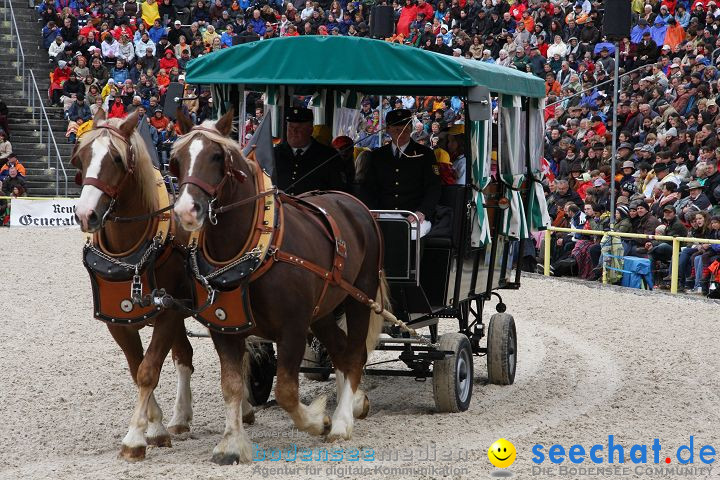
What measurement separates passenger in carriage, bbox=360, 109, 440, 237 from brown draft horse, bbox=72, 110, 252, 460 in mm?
2013

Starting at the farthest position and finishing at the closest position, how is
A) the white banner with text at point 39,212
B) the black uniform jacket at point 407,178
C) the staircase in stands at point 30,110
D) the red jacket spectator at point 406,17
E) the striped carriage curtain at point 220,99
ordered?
the red jacket spectator at point 406,17 → the staircase in stands at point 30,110 → the white banner with text at point 39,212 → the striped carriage curtain at point 220,99 → the black uniform jacket at point 407,178

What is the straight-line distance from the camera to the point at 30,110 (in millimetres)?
26281

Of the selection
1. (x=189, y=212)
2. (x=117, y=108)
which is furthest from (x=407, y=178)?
(x=117, y=108)

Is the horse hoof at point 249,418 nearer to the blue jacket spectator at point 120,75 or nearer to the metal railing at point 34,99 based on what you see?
the metal railing at point 34,99

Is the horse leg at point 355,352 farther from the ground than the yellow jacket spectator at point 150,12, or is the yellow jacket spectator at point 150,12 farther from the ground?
the yellow jacket spectator at point 150,12

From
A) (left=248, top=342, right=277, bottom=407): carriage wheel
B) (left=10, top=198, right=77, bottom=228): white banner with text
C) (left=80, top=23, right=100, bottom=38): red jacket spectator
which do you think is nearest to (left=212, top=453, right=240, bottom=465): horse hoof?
(left=248, top=342, right=277, bottom=407): carriage wheel

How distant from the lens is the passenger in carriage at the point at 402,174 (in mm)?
7875

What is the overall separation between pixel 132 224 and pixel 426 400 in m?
2.97

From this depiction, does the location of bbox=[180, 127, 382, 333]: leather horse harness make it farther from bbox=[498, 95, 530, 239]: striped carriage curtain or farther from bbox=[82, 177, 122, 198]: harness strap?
bbox=[498, 95, 530, 239]: striped carriage curtain

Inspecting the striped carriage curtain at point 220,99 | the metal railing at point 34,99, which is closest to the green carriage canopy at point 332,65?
the striped carriage curtain at point 220,99

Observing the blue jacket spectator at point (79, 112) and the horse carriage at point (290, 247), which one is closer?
the horse carriage at point (290, 247)

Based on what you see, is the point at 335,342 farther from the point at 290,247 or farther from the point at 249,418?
Result: the point at 290,247

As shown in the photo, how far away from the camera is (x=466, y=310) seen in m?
8.80

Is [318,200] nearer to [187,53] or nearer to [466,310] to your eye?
[466,310]
